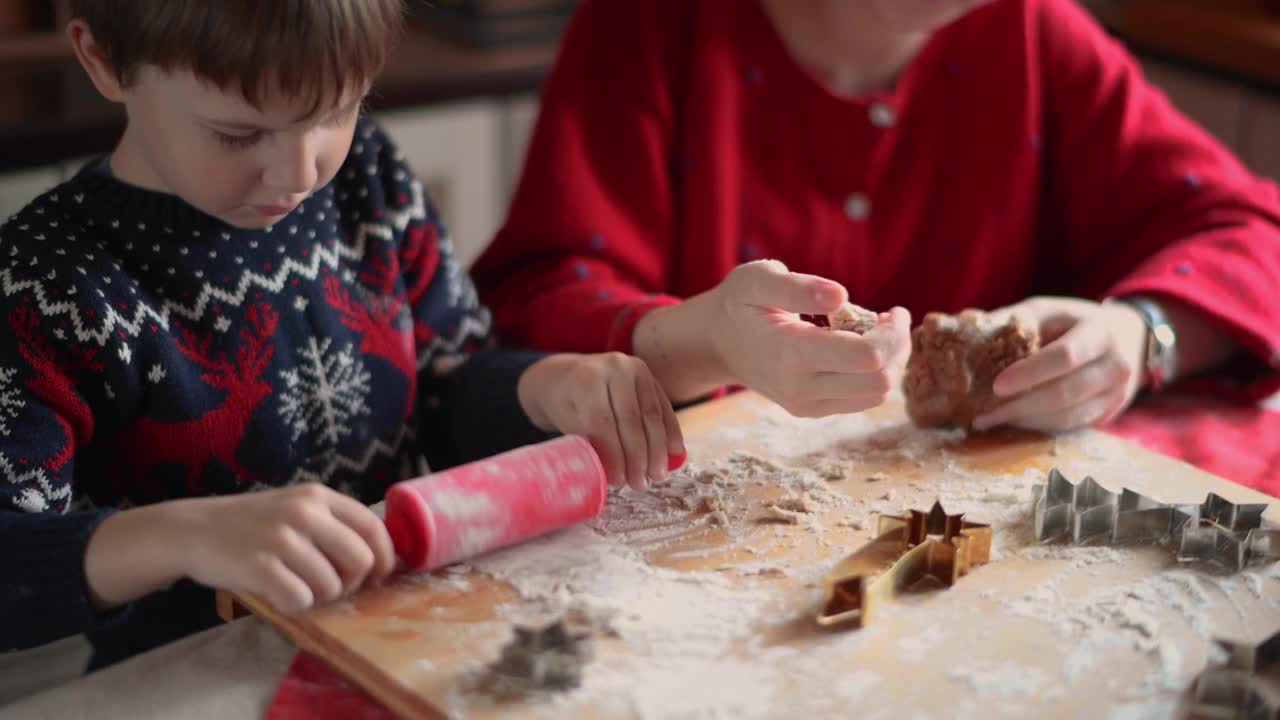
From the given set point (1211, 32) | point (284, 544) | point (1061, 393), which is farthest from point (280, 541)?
point (1211, 32)

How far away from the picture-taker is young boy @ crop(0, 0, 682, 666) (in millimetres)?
854

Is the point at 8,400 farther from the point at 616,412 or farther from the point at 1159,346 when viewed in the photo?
the point at 1159,346

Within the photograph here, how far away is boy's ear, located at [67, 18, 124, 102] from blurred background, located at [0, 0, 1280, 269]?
1272mm

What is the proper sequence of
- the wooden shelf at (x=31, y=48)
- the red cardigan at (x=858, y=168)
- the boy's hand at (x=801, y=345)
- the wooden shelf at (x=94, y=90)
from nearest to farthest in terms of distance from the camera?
1. the boy's hand at (x=801, y=345)
2. the red cardigan at (x=858, y=168)
3. the wooden shelf at (x=94, y=90)
4. the wooden shelf at (x=31, y=48)

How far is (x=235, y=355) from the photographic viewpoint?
107 cm

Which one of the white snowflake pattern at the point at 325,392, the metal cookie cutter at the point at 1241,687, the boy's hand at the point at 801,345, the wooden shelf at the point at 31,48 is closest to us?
the metal cookie cutter at the point at 1241,687

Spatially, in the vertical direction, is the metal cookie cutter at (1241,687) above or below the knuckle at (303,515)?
below

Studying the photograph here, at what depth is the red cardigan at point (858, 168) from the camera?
1435 mm

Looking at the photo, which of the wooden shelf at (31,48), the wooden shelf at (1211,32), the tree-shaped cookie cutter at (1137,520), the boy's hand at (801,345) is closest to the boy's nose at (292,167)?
the boy's hand at (801,345)

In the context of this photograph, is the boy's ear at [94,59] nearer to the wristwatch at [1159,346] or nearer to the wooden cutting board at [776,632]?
the wooden cutting board at [776,632]

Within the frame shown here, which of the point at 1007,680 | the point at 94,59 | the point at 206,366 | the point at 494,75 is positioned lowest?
the point at 1007,680

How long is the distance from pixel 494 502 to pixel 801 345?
27 centimetres

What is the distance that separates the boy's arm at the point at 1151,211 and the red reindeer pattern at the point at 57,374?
3.14ft

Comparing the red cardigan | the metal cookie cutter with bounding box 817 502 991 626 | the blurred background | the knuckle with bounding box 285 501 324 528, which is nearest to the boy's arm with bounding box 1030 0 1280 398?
the red cardigan
